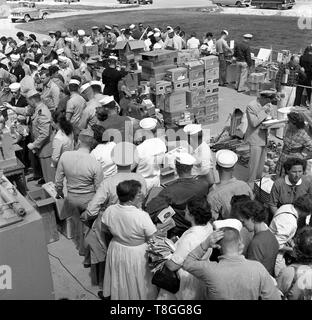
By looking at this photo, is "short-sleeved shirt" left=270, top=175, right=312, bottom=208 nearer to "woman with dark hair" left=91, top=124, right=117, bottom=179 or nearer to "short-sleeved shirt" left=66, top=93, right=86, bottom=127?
"woman with dark hair" left=91, top=124, right=117, bottom=179

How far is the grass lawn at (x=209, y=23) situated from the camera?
→ 2741 centimetres

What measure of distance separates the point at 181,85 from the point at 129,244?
614 centimetres

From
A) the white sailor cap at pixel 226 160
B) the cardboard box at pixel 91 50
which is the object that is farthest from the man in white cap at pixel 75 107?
the cardboard box at pixel 91 50

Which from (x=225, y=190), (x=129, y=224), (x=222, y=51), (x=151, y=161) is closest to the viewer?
(x=129, y=224)

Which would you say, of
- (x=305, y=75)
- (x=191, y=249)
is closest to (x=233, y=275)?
(x=191, y=249)

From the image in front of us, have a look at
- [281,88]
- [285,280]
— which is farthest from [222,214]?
[281,88]

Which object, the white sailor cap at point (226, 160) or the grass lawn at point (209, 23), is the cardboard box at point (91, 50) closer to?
the white sailor cap at point (226, 160)

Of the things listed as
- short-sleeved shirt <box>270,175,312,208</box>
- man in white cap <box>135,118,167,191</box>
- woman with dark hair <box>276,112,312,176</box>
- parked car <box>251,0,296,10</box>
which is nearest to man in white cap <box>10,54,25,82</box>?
man in white cap <box>135,118,167,191</box>

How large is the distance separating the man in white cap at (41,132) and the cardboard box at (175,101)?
318cm

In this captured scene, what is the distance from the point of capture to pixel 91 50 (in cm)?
1544

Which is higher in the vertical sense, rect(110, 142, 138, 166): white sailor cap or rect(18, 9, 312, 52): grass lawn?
rect(110, 142, 138, 166): white sailor cap

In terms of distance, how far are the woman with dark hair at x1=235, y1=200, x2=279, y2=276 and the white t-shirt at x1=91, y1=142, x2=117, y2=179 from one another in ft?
7.66

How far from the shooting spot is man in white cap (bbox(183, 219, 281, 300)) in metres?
3.23

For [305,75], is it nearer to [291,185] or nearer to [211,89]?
[211,89]
